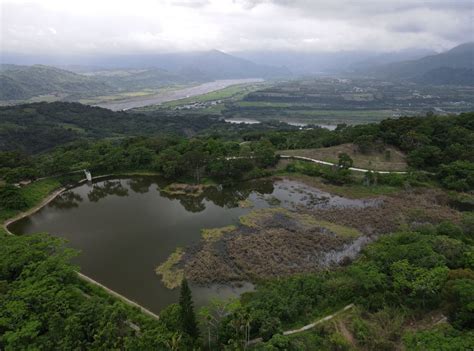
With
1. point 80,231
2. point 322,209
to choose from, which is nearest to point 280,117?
point 322,209

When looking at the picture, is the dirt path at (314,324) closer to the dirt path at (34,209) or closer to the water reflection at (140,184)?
the dirt path at (34,209)

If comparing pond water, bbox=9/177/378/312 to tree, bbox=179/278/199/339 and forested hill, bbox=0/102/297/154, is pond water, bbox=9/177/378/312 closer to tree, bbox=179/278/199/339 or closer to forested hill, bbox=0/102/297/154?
tree, bbox=179/278/199/339

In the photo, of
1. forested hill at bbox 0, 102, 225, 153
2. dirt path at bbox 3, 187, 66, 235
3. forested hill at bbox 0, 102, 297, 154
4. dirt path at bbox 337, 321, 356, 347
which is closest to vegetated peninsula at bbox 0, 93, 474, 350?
dirt path at bbox 337, 321, 356, 347

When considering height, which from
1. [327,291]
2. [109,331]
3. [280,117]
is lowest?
[280,117]

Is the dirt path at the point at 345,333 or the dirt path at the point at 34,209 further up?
the dirt path at the point at 345,333

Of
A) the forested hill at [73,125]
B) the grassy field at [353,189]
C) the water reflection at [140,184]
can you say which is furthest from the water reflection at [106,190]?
the forested hill at [73,125]

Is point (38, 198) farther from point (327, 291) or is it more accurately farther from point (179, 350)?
point (327, 291)
